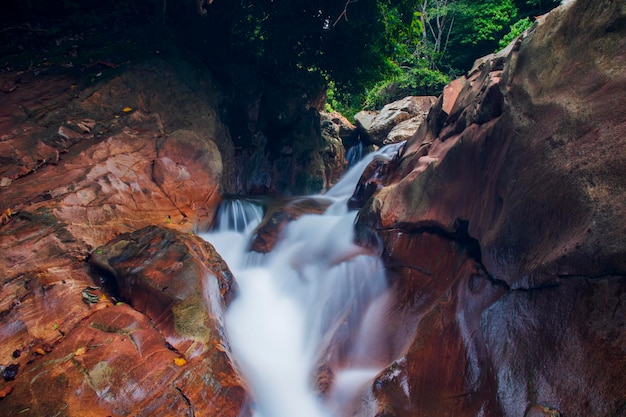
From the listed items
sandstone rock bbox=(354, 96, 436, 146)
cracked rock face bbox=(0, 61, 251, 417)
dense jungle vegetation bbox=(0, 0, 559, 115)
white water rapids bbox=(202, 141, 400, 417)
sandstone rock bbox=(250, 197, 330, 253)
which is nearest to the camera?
cracked rock face bbox=(0, 61, 251, 417)

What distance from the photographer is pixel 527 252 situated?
10.7 feet

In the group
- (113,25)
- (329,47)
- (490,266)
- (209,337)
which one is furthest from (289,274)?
(113,25)

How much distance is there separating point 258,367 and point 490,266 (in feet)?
10.1

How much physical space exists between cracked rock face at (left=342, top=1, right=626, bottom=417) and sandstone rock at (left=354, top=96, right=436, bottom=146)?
11.7 m

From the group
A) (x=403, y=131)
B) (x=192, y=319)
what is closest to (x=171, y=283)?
(x=192, y=319)

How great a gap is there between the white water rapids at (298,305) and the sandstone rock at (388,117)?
33.0 feet

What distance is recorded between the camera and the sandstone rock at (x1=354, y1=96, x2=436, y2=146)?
1688 cm

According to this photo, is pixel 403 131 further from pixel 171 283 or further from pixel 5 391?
pixel 5 391

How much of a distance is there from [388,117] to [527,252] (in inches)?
579

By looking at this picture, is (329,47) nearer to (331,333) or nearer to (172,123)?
(172,123)

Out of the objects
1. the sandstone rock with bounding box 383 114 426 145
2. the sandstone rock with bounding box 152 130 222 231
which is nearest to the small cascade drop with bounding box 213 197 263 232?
the sandstone rock with bounding box 152 130 222 231

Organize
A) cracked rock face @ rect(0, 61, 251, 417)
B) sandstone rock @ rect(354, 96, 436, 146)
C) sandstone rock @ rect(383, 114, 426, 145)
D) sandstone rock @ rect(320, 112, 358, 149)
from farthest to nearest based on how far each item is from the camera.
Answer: sandstone rock @ rect(320, 112, 358, 149) < sandstone rock @ rect(354, 96, 436, 146) < sandstone rock @ rect(383, 114, 426, 145) < cracked rock face @ rect(0, 61, 251, 417)

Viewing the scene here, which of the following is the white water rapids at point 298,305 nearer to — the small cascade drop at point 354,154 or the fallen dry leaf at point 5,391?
the fallen dry leaf at point 5,391

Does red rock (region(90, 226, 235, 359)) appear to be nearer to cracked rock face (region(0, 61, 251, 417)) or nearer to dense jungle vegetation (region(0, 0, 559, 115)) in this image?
cracked rock face (region(0, 61, 251, 417))
